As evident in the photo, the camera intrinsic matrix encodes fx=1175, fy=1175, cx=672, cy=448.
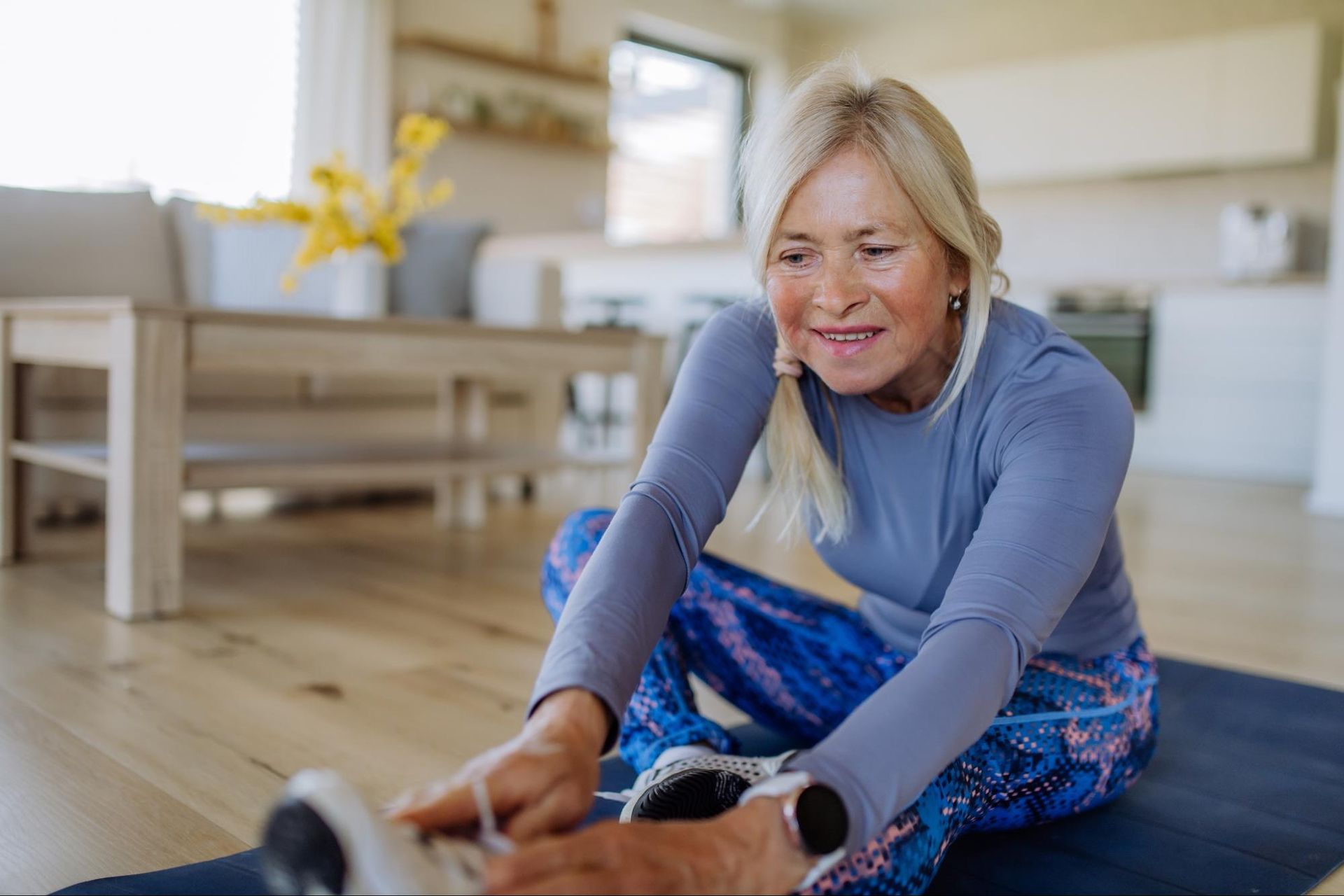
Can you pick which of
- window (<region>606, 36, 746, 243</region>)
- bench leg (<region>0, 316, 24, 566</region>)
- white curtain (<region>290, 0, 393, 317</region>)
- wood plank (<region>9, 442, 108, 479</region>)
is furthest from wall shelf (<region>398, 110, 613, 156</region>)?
wood plank (<region>9, 442, 108, 479</region>)

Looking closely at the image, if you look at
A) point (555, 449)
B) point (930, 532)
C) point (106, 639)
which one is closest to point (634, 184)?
point (555, 449)

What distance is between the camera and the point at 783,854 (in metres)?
0.80

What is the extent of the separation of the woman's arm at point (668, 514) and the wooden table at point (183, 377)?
1332mm

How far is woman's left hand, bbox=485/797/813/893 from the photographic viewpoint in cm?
72

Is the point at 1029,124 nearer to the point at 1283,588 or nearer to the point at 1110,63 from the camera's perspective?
the point at 1110,63

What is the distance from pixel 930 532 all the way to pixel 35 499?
2.61 metres

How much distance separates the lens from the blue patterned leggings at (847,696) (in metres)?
1.11

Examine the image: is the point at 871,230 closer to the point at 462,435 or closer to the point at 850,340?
the point at 850,340

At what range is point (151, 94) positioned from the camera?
5234mm

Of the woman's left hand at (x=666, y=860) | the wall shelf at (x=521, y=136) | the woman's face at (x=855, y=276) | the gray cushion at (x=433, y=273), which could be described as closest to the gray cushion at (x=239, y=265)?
the gray cushion at (x=433, y=273)

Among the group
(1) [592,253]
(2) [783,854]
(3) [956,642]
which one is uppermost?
(1) [592,253]

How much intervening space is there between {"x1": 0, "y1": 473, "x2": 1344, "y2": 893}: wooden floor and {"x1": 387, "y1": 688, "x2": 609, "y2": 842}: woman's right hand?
50 centimetres

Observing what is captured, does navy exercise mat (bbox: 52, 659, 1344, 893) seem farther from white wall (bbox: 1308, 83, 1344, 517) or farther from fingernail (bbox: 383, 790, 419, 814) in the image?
white wall (bbox: 1308, 83, 1344, 517)

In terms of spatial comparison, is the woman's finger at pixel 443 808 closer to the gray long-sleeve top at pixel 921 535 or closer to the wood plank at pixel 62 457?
the gray long-sleeve top at pixel 921 535
